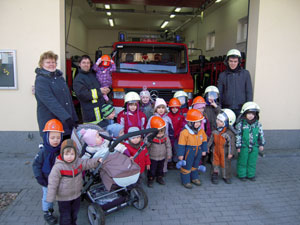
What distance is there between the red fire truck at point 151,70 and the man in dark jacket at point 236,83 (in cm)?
107

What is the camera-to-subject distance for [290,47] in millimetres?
5996

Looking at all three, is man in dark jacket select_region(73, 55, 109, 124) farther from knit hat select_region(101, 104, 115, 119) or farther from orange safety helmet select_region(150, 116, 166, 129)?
orange safety helmet select_region(150, 116, 166, 129)

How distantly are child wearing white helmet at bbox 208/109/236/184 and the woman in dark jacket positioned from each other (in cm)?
254

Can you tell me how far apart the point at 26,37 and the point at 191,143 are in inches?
158

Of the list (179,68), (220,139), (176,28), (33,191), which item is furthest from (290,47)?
(176,28)

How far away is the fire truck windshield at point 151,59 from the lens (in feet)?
20.7

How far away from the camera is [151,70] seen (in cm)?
623

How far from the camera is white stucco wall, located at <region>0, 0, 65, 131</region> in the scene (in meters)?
5.17

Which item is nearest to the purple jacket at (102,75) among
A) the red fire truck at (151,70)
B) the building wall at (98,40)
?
the red fire truck at (151,70)

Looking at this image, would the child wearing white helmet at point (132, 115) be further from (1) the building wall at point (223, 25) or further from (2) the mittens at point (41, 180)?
(1) the building wall at point (223, 25)

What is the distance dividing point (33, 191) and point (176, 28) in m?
16.0

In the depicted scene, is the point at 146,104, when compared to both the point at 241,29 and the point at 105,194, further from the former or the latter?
the point at 241,29

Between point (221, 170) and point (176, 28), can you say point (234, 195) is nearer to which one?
point (221, 170)

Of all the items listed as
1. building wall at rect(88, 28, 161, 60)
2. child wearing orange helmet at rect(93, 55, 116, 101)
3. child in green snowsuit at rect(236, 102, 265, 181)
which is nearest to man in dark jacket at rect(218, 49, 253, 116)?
child in green snowsuit at rect(236, 102, 265, 181)
